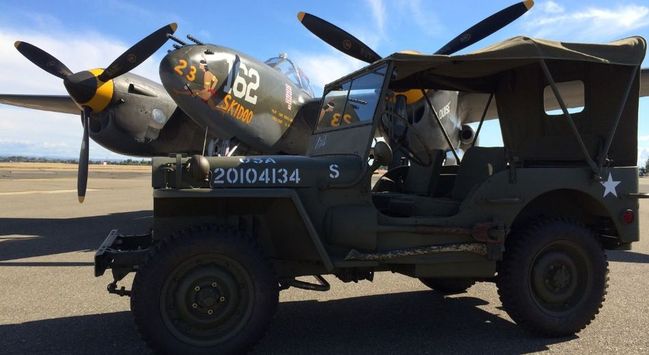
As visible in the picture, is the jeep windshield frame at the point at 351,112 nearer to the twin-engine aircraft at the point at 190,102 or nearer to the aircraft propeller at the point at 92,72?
the twin-engine aircraft at the point at 190,102

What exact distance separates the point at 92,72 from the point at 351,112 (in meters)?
7.68

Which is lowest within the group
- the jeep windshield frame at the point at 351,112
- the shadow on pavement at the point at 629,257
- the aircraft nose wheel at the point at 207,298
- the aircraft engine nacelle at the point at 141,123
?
the shadow on pavement at the point at 629,257

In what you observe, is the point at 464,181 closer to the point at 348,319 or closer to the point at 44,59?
the point at 348,319

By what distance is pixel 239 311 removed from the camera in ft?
10.9

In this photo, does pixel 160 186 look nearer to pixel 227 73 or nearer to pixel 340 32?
pixel 227 73

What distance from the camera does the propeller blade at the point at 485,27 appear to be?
811cm

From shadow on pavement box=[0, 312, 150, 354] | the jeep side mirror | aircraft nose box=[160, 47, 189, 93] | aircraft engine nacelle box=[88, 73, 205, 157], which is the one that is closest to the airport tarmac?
shadow on pavement box=[0, 312, 150, 354]

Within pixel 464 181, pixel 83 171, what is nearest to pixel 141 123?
pixel 83 171

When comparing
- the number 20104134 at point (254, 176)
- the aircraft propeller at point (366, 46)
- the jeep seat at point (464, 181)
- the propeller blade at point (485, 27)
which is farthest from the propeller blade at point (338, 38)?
the number 20104134 at point (254, 176)

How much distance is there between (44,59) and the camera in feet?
32.0

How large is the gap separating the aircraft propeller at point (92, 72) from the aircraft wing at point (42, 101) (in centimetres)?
585

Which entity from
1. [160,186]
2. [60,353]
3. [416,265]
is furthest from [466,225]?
[60,353]

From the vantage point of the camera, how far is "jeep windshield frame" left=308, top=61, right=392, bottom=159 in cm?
388

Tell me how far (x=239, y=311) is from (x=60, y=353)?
1.30 metres
